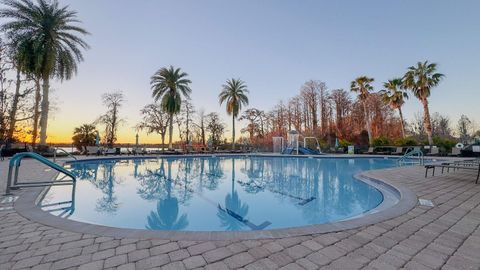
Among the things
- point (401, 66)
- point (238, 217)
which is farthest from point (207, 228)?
point (401, 66)

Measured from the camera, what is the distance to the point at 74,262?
1985 millimetres

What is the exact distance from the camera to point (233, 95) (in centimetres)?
2759

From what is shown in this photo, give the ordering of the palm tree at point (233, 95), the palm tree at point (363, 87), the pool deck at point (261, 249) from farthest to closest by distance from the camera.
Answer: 1. the palm tree at point (233, 95)
2. the palm tree at point (363, 87)
3. the pool deck at point (261, 249)

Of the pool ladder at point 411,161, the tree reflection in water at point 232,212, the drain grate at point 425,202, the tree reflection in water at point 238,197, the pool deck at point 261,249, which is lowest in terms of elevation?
the tree reflection in water at point 232,212

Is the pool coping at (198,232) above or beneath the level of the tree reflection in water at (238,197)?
above

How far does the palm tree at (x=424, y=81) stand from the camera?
66.3ft

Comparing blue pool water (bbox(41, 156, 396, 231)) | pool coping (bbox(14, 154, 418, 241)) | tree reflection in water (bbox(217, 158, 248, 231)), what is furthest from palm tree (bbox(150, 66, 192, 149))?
pool coping (bbox(14, 154, 418, 241))

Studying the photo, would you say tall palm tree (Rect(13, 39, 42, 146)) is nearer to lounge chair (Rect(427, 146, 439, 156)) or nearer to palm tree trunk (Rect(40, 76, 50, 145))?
palm tree trunk (Rect(40, 76, 50, 145))

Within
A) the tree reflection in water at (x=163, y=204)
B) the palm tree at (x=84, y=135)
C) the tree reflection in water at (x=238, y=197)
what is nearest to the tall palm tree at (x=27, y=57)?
the tree reflection in water at (x=238, y=197)

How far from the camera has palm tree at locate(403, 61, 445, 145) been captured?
2020 cm

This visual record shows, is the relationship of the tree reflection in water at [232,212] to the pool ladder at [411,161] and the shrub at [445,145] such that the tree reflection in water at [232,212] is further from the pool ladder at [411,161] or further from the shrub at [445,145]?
the shrub at [445,145]

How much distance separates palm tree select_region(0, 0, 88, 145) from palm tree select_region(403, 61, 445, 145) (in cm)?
2899

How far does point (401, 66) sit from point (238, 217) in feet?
88.8

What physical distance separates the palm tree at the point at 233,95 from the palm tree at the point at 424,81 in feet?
57.1
